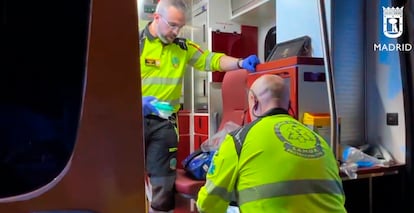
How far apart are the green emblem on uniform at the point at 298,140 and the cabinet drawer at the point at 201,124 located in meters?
3.12

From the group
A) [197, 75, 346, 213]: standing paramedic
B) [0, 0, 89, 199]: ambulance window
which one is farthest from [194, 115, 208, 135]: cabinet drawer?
[0, 0, 89, 199]: ambulance window

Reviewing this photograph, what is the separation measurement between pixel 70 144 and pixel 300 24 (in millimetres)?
2255

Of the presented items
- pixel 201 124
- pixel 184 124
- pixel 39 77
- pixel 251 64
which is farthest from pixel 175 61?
pixel 184 124

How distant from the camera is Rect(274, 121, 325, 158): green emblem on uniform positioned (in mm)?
1449

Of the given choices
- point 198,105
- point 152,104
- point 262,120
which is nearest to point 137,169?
point 262,120

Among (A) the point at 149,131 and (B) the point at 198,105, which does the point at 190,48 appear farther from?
(B) the point at 198,105

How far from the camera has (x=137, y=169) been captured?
64cm

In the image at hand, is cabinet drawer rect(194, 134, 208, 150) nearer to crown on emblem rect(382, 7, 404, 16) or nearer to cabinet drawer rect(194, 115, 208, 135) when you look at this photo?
cabinet drawer rect(194, 115, 208, 135)

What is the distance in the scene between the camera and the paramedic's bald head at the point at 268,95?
167cm

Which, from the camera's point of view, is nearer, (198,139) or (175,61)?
(175,61)

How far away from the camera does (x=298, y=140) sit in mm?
1482

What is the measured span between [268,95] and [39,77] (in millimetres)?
1143

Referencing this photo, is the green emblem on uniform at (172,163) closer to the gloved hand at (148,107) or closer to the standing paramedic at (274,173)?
the gloved hand at (148,107)

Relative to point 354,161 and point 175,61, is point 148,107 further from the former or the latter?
point 354,161
